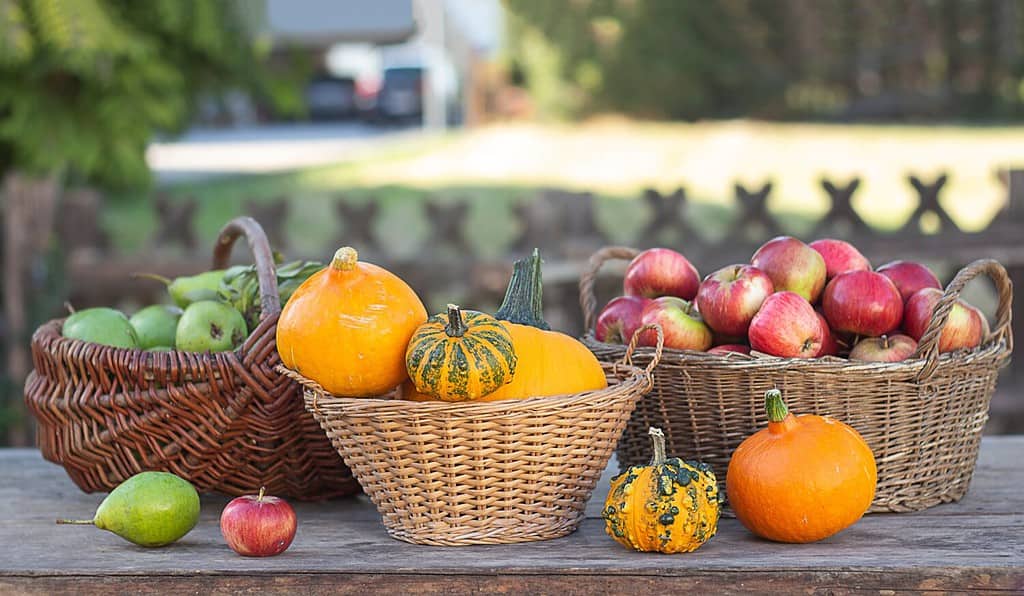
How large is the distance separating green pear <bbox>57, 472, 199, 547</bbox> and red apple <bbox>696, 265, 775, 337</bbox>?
0.82 m

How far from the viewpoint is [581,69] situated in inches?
797

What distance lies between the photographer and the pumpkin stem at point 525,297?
5.97 feet

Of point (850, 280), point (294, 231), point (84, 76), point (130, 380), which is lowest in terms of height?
point (294, 231)

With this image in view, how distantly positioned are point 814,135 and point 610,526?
1495 cm

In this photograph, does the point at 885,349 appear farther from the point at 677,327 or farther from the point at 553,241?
the point at 553,241

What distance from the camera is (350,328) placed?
164cm

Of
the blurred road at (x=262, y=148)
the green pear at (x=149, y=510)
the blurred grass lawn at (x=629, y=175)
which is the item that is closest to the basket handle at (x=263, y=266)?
the green pear at (x=149, y=510)

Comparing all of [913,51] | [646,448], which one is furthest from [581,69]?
[646,448]

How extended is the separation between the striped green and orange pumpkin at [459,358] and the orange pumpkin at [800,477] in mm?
375

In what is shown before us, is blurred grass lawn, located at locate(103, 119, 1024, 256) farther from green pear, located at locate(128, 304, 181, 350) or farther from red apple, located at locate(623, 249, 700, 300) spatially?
red apple, located at locate(623, 249, 700, 300)

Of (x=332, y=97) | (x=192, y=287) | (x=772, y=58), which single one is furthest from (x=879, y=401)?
(x=332, y=97)

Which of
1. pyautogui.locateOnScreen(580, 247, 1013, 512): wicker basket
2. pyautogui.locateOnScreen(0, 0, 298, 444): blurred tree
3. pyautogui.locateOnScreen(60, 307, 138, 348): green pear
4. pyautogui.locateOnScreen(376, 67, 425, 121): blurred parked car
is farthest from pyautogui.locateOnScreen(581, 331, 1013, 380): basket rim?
pyautogui.locateOnScreen(376, 67, 425, 121): blurred parked car

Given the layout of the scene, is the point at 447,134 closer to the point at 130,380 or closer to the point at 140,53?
Result: the point at 140,53

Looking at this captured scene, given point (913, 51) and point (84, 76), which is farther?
point (913, 51)
